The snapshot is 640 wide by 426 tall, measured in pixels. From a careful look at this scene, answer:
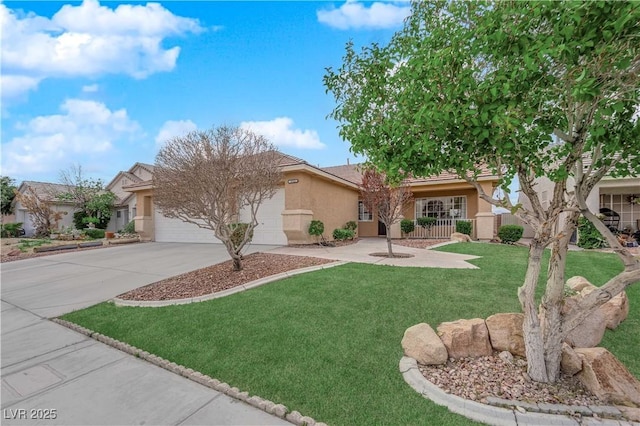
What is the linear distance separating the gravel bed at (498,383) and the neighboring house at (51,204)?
29.2m

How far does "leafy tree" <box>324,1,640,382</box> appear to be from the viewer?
200 centimetres

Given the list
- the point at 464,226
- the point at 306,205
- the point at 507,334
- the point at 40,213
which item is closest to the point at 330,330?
the point at 507,334

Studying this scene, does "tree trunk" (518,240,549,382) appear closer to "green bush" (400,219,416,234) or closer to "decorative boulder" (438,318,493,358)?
"decorative boulder" (438,318,493,358)

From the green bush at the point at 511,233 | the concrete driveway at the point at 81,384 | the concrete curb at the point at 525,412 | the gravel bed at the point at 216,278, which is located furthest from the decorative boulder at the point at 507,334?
the green bush at the point at 511,233

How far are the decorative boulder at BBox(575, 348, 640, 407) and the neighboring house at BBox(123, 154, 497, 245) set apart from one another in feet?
27.2

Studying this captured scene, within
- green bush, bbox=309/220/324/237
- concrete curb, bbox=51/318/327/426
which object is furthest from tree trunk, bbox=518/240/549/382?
green bush, bbox=309/220/324/237

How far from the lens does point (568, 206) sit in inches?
111

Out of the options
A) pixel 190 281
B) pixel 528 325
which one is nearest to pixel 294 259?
pixel 190 281

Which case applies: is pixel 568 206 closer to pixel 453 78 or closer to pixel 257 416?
pixel 453 78

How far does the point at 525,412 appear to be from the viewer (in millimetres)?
2594

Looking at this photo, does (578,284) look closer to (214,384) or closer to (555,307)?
(555,307)

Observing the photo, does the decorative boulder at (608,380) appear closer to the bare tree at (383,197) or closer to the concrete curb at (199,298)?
the concrete curb at (199,298)

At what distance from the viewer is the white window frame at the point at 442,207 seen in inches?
650

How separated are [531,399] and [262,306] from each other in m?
3.98
